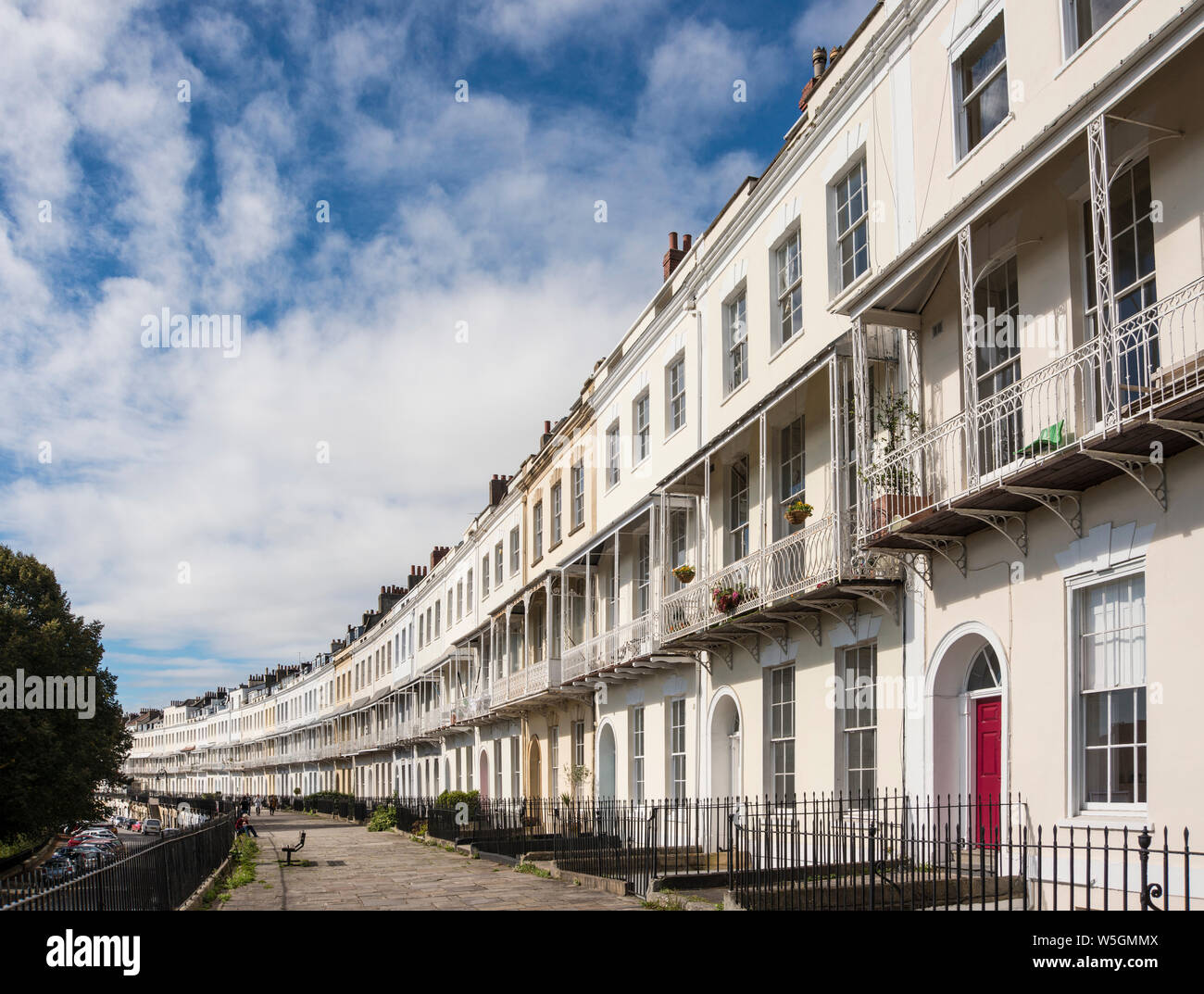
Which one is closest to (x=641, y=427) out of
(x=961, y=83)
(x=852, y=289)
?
(x=852, y=289)

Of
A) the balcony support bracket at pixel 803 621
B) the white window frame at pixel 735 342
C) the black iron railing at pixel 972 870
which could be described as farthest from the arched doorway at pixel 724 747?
the black iron railing at pixel 972 870

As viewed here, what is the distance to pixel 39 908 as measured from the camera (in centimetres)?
780

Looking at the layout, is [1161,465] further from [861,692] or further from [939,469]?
[861,692]

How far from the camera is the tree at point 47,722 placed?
108 feet

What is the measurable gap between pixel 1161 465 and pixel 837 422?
484 cm

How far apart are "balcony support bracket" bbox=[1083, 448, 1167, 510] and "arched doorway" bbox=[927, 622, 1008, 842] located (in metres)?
2.61

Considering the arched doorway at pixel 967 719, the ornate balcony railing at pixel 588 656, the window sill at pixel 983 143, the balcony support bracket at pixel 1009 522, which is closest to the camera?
the balcony support bracket at pixel 1009 522

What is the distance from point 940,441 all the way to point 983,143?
299 cm

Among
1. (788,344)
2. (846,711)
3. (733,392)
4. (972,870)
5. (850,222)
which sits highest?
(850,222)

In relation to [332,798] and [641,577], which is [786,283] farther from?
[332,798]

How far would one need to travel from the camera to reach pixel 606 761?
80.9 feet

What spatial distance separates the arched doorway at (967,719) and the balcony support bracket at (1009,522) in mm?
959

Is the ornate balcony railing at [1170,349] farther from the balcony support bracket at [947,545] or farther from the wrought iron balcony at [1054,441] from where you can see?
the balcony support bracket at [947,545]
